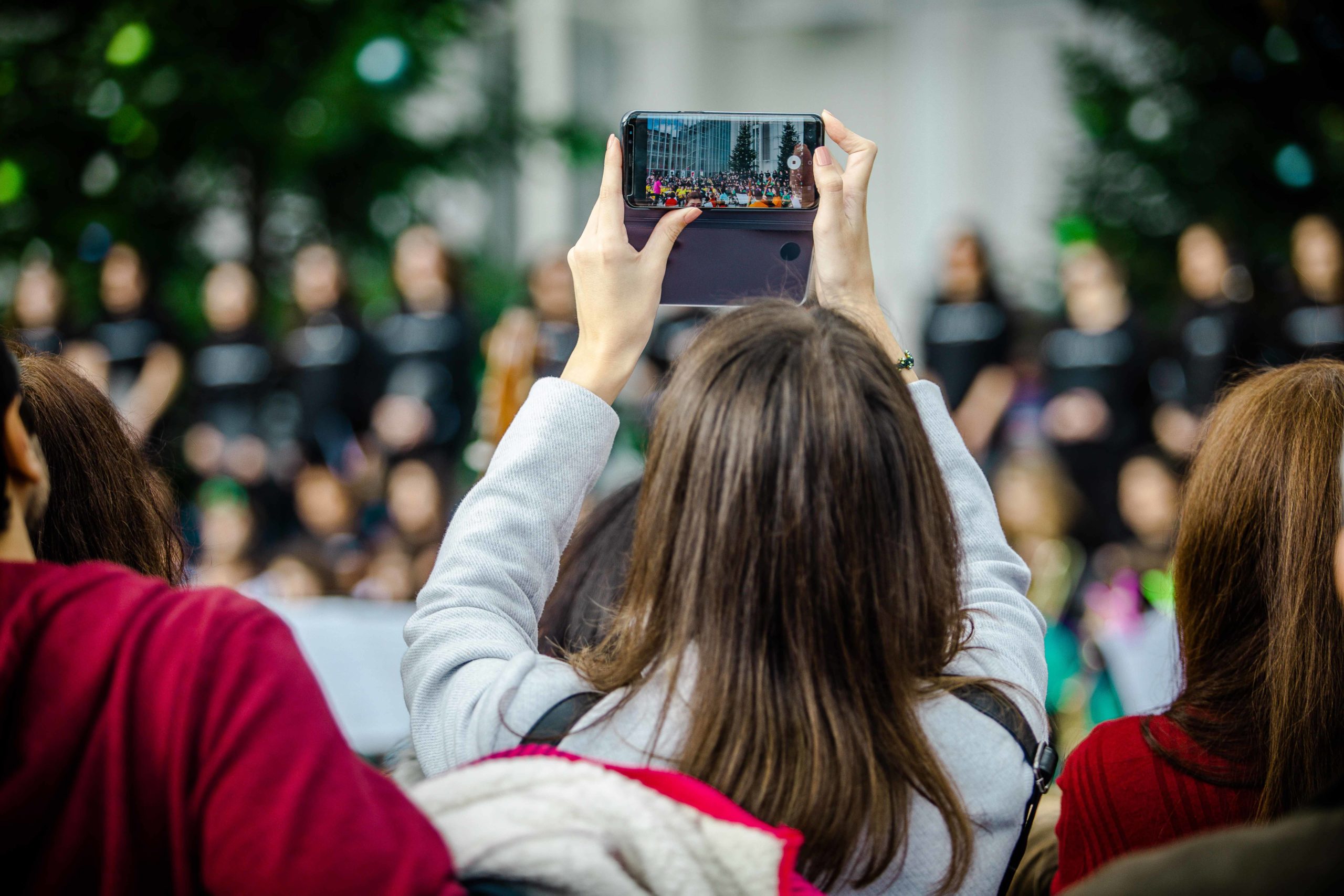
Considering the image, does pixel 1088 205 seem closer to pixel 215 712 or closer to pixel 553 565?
pixel 553 565

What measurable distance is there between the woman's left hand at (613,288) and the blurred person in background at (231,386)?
14.9 ft

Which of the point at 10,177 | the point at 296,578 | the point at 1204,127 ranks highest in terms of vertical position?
the point at 1204,127

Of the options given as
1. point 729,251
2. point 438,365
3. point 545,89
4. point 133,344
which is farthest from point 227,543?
point 545,89

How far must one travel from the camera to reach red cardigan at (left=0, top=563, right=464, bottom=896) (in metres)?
0.73

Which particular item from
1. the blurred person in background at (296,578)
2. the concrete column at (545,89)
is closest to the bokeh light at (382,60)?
the concrete column at (545,89)

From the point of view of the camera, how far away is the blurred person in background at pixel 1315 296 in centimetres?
433

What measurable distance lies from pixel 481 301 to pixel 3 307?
94.7 inches

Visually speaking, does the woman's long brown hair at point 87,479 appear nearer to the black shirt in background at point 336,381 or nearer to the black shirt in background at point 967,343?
the black shirt in background at point 336,381

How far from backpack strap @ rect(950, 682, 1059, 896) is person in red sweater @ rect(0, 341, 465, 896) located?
0.49 m

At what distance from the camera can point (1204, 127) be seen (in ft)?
19.2

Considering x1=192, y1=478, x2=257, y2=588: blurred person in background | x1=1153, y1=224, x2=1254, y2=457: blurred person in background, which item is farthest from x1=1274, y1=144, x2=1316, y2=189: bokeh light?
x1=192, y1=478, x2=257, y2=588: blurred person in background

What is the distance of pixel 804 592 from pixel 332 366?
4.63m

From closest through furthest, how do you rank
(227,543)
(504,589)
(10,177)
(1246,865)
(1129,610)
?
(1246,865) → (504,589) → (1129,610) → (227,543) → (10,177)

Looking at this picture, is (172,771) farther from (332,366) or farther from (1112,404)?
(332,366)
